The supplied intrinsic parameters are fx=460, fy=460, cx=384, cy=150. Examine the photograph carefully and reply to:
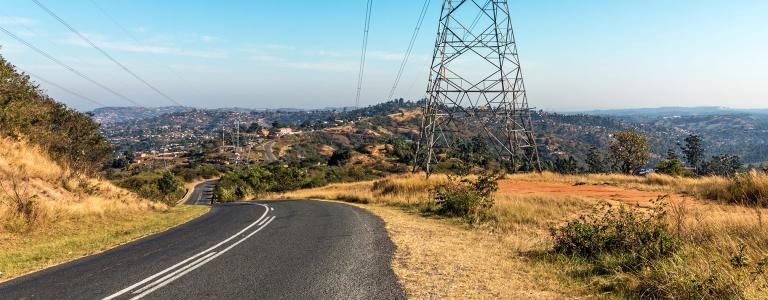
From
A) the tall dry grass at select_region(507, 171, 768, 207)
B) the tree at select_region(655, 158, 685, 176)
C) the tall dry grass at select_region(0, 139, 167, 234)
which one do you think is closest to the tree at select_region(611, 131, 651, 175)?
the tree at select_region(655, 158, 685, 176)

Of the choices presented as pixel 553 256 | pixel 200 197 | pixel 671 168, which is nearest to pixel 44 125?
pixel 553 256

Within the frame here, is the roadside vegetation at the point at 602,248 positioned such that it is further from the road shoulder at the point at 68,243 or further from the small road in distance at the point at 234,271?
the road shoulder at the point at 68,243

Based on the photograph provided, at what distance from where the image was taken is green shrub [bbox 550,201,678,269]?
827cm

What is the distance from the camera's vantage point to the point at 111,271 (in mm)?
8883

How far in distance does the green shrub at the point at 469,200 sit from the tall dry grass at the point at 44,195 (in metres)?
14.0

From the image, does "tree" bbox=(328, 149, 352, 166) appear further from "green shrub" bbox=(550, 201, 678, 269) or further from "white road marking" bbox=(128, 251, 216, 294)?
"green shrub" bbox=(550, 201, 678, 269)

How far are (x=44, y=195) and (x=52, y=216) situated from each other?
257 cm

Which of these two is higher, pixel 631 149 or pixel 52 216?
pixel 52 216

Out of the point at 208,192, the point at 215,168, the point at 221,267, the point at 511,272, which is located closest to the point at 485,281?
the point at 511,272

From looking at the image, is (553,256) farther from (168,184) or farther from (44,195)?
(168,184)

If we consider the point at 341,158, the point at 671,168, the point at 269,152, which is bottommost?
the point at 269,152

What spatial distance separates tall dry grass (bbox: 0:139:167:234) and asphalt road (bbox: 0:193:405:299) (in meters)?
4.45

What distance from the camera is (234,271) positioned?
855 centimetres

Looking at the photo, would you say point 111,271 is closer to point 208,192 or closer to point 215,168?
point 208,192
